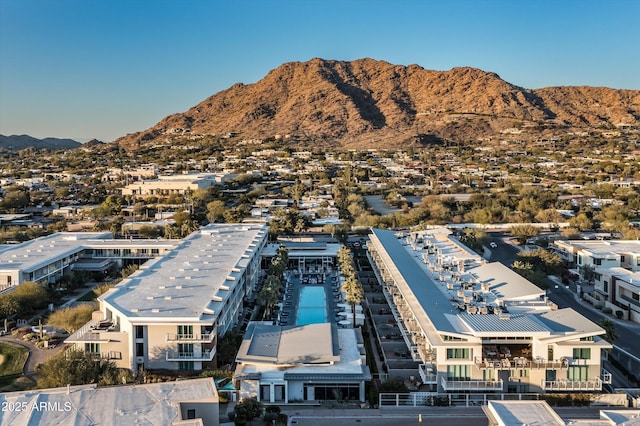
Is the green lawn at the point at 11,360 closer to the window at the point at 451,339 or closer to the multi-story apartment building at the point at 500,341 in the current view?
the multi-story apartment building at the point at 500,341

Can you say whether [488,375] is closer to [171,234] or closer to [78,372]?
[78,372]

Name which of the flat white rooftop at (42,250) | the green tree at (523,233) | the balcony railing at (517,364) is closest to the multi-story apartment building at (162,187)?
the flat white rooftop at (42,250)

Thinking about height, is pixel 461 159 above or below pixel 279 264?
above

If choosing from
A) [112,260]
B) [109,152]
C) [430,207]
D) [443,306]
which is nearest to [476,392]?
[443,306]

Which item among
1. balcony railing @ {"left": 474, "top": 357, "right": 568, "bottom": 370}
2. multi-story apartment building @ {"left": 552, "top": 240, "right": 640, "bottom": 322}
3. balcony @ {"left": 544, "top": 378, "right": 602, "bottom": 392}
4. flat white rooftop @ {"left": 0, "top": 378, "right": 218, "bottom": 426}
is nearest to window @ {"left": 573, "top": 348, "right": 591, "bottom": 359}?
balcony railing @ {"left": 474, "top": 357, "right": 568, "bottom": 370}

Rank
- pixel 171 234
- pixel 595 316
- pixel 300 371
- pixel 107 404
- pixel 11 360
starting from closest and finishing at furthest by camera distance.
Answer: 1. pixel 107 404
2. pixel 300 371
3. pixel 11 360
4. pixel 595 316
5. pixel 171 234

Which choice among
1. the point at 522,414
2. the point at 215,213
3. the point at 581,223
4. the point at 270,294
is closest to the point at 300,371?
the point at 522,414

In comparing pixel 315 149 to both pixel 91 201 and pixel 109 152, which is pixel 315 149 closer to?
pixel 109 152
